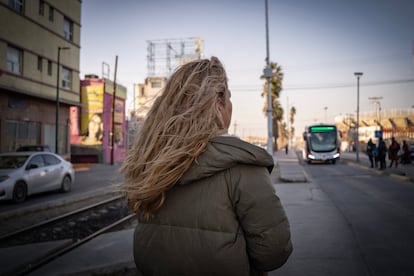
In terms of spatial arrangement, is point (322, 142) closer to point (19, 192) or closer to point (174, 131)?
point (19, 192)

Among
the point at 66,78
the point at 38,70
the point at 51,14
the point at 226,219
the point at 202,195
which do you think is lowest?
the point at 226,219

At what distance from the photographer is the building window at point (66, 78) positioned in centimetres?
2853

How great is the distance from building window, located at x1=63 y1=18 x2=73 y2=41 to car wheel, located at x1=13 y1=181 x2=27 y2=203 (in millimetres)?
20407

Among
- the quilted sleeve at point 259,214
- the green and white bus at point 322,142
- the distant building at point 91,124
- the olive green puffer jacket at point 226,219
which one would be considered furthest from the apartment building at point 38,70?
the quilted sleeve at point 259,214

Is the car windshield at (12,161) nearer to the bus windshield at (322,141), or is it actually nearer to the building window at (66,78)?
the building window at (66,78)

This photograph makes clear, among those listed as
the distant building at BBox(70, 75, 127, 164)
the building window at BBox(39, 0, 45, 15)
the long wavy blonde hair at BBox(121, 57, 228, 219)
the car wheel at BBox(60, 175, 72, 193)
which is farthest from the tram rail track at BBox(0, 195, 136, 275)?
the distant building at BBox(70, 75, 127, 164)

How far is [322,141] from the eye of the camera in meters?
31.3

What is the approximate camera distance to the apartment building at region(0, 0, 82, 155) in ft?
70.9

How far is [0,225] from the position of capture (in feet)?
28.0

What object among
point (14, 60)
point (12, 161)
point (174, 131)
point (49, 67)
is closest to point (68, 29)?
point (49, 67)

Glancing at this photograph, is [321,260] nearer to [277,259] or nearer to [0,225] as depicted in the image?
[277,259]

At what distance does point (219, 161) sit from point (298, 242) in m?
4.71

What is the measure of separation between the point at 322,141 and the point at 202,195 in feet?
103

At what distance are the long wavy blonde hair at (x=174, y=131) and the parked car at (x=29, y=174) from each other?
10.3 metres
